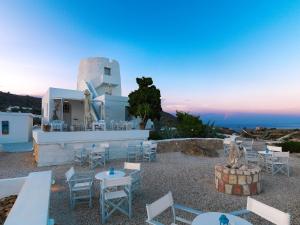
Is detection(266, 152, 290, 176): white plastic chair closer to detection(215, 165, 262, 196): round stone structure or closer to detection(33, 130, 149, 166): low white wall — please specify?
detection(215, 165, 262, 196): round stone structure

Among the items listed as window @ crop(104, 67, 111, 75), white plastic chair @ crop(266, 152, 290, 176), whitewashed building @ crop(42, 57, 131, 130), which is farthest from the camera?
window @ crop(104, 67, 111, 75)

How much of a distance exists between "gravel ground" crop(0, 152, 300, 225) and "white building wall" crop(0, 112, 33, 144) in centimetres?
796

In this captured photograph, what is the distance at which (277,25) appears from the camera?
1154 cm

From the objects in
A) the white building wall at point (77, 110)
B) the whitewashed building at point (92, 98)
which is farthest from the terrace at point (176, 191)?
the white building wall at point (77, 110)

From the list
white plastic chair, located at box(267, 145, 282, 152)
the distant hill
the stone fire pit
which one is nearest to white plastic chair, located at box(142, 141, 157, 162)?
the stone fire pit

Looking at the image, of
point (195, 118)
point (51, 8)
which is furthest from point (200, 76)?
point (51, 8)

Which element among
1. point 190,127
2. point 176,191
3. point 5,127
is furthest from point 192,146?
point 5,127

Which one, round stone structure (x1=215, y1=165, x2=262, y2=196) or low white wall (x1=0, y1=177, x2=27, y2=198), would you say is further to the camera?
round stone structure (x1=215, y1=165, x2=262, y2=196)

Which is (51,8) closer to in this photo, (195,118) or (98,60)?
(98,60)

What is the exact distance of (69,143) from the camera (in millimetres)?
9969

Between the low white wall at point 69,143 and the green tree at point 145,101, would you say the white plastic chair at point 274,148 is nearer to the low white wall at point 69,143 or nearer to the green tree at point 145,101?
the low white wall at point 69,143

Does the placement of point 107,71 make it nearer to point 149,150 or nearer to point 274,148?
point 149,150

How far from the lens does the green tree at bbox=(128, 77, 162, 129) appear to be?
1491 cm

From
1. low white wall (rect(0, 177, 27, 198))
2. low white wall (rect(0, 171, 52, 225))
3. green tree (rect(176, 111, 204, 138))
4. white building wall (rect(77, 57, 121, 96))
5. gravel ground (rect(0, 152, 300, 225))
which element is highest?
white building wall (rect(77, 57, 121, 96))
